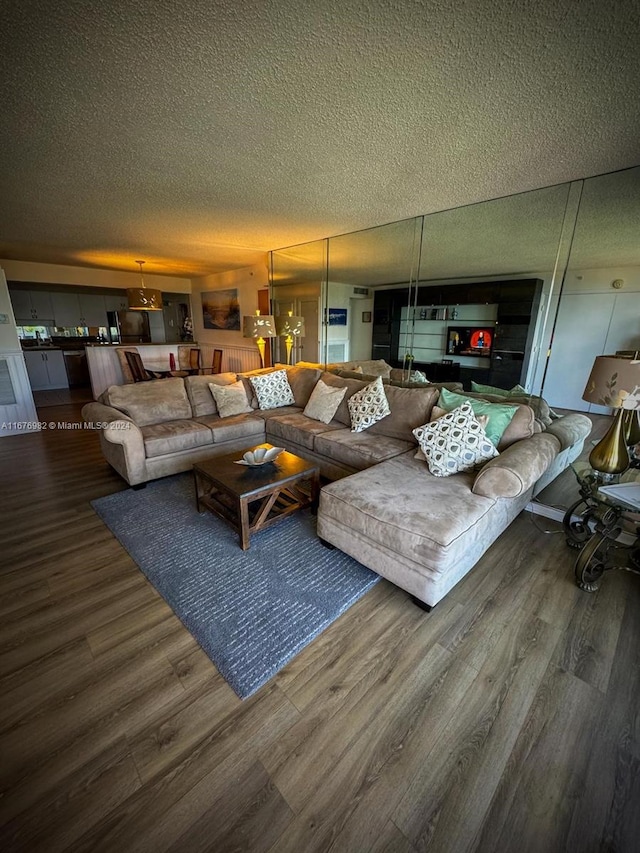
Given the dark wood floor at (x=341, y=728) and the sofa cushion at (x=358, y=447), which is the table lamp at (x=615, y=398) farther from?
the sofa cushion at (x=358, y=447)

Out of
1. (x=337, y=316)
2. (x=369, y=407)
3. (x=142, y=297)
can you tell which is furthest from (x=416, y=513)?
(x=142, y=297)

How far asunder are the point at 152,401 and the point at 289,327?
94.6 inches

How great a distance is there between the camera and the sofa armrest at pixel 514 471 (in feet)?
6.12

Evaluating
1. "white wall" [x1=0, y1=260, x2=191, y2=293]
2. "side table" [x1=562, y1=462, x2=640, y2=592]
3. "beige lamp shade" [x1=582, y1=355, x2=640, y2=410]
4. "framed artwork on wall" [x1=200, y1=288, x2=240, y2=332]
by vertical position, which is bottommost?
"side table" [x1=562, y1=462, x2=640, y2=592]

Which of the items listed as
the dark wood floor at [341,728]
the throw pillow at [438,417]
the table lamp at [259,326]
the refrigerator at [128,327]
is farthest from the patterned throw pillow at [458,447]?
the refrigerator at [128,327]

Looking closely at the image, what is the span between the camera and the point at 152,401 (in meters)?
3.49

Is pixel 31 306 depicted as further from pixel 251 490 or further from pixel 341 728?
pixel 341 728

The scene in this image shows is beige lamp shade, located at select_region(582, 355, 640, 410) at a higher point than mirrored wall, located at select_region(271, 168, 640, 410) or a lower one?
lower

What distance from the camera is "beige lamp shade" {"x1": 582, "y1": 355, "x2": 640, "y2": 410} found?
1.68 m

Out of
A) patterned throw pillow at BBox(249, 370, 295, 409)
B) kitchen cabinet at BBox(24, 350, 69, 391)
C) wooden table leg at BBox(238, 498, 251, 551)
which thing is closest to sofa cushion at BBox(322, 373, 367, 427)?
patterned throw pillow at BBox(249, 370, 295, 409)

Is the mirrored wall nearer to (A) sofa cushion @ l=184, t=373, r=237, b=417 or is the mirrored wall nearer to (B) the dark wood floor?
(A) sofa cushion @ l=184, t=373, r=237, b=417

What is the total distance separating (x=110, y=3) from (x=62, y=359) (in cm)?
776

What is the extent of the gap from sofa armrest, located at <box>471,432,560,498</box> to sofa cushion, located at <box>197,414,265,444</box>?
240 cm

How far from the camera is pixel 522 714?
4.32ft
